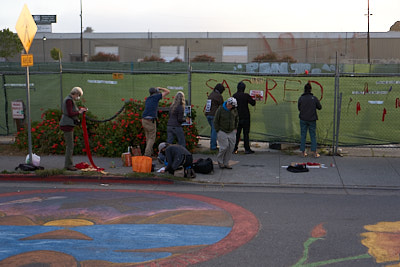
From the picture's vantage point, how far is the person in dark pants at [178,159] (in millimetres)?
9805

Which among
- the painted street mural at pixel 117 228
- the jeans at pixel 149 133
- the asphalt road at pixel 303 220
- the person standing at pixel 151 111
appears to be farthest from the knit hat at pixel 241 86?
the painted street mural at pixel 117 228

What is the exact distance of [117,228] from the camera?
6.56 meters

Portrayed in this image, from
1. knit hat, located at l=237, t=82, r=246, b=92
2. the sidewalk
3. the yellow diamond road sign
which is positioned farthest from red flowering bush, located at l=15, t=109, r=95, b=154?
knit hat, located at l=237, t=82, r=246, b=92

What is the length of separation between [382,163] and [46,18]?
239 feet

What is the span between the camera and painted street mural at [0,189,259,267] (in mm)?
5477

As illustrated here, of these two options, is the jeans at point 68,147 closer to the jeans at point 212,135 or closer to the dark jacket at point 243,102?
the jeans at point 212,135

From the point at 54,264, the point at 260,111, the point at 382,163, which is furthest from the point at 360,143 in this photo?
the point at 54,264

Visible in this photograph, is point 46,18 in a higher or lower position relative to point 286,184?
higher

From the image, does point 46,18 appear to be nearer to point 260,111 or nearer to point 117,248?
point 260,111

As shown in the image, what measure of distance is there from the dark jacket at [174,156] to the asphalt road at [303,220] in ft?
1.88

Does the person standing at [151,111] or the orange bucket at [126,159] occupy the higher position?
the person standing at [151,111]

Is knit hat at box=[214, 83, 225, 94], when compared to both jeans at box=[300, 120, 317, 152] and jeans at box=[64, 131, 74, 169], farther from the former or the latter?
jeans at box=[64, 131, 74, 169]

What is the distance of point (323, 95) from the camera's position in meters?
12.3

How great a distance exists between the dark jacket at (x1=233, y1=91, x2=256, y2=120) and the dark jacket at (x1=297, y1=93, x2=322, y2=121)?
124 cm
